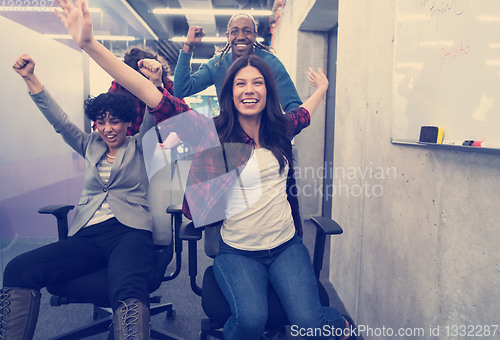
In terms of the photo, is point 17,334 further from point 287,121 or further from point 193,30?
point 193,30

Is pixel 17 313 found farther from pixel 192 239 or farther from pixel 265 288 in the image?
pixel 265 288

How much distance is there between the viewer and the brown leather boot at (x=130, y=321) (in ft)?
3.99

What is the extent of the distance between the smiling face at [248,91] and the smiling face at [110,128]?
614 millimetres

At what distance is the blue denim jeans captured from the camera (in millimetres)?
1138

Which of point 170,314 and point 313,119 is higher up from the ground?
point 313,119

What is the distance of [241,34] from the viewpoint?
5.93 ft

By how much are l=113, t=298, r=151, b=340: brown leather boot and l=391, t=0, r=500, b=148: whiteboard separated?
1201mm

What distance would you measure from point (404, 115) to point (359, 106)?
0.54 metres

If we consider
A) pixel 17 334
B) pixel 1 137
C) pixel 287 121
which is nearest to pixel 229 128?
pixel 287 121

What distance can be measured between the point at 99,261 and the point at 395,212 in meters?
1.28

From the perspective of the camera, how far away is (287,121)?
152 cm

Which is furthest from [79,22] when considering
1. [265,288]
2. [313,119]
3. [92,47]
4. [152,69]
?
[313,119]

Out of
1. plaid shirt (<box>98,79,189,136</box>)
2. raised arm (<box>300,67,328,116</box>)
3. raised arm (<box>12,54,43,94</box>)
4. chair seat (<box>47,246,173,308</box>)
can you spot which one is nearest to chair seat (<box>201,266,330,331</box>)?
chair seat (<box>47,246,173,308</box>)

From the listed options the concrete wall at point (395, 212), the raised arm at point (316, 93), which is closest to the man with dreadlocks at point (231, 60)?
the raised arm at point (316, 93)
